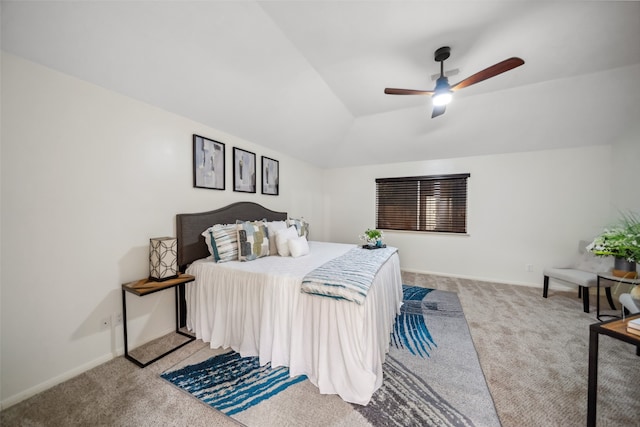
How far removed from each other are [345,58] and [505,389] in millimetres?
3185

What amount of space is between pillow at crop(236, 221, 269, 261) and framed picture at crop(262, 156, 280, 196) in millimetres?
1121

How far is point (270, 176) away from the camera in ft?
12.2

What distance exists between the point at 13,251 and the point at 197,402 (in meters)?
1.58

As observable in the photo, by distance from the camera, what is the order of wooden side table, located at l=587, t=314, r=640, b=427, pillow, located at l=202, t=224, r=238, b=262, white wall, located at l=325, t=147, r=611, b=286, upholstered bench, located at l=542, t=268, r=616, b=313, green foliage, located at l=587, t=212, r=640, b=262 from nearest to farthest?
wooden side table, located at l=587, t=314, r=640, b=427 → green foliage, located at l=587, t=212, r=640, b=262 → pillow, located at l=202, t=224, r=238, b=262 → upholstered bench, located at l=542, t=268, r=616, b=313 → white wall, located at l=325, t=147, r=611, b=286

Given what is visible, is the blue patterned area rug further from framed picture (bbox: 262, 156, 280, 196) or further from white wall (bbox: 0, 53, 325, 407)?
framed picture (bbox: 262, 156, 280, 196)

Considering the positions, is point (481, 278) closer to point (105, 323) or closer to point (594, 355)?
point (594, 355)

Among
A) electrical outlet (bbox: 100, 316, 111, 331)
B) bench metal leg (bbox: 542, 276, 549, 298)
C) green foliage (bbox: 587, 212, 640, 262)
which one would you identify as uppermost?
green foliage (bbox: 587, 212, 640, 262)

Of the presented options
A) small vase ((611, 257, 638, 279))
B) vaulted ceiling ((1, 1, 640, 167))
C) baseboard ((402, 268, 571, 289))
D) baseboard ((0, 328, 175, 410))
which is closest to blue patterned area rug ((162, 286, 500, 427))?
baseboard ((0, 328, 175, 410))

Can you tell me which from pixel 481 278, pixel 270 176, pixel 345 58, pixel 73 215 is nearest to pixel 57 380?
pixel 73 215

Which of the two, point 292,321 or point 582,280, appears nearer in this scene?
point 292,321

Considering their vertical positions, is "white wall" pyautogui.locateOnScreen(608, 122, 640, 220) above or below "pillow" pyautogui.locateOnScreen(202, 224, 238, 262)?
above

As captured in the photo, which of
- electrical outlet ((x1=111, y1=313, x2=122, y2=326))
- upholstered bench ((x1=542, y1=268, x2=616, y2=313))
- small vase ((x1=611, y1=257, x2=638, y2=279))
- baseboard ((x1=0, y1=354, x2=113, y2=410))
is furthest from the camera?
upholstered bench ((x1=542, y1=268, x2=616, y2=313))

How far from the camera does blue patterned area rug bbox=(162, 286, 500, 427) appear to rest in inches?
A: 54.2

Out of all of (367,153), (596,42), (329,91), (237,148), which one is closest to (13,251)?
(237,148)
